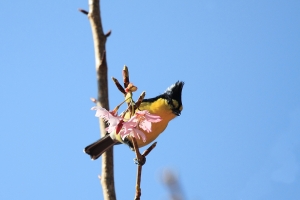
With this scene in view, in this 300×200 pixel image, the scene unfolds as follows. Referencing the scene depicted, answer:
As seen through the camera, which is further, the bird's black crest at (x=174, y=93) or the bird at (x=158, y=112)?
the bird's black crest at (x=174, y=93)

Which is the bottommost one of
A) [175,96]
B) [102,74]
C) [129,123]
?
[129,123]

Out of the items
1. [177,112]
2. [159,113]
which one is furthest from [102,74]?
[177,112]

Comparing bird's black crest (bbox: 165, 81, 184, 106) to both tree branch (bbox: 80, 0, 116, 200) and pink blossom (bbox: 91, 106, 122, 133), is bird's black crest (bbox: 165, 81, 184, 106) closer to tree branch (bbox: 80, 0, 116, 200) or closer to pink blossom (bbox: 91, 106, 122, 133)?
tree branch (bbox: 80, 0, 116, 200)

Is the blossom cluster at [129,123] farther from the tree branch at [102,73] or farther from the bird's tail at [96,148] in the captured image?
the bird's tail at [96,148]

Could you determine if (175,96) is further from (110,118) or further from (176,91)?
(110,118)

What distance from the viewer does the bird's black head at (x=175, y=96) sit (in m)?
5.10

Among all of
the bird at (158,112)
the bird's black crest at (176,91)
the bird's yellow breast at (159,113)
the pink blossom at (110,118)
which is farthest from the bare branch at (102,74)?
the bird's black crest at (176,91)

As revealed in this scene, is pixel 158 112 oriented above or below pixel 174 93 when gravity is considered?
below

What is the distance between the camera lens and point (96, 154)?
16.3 feet

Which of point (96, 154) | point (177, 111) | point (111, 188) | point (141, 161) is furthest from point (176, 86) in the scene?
point (141, 161)

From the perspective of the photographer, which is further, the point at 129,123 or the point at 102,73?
the point at 102,73

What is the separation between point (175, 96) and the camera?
523 centimetres

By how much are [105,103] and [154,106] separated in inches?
114

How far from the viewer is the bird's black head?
16.7ft
